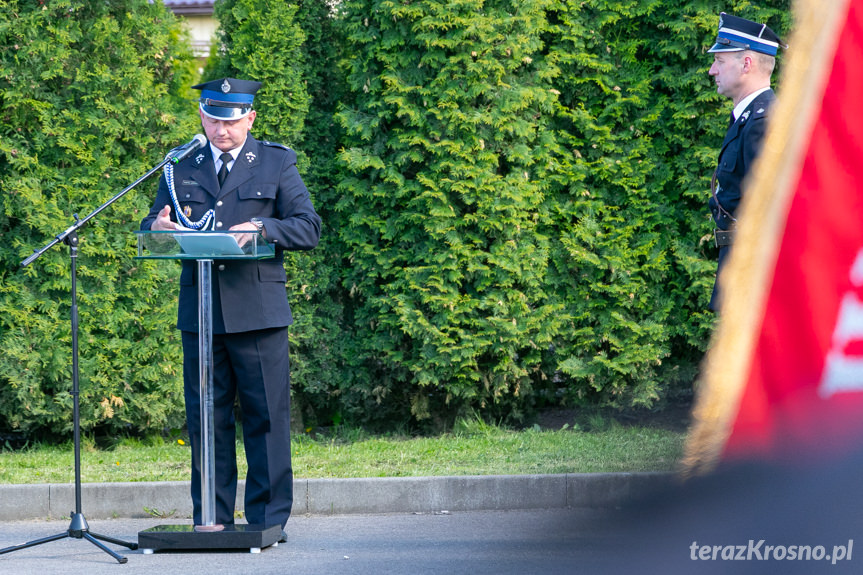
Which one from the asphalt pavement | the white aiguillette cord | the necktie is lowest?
the asphalt pavement

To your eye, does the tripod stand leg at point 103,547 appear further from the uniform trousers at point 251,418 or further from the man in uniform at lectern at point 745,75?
the man in uniform at lectern at point 745,75

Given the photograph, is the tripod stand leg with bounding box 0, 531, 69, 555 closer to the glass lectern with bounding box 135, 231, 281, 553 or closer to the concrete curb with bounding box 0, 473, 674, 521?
the glass lectern with bounding box 135, 231, 281, 553

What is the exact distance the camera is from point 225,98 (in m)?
4.64

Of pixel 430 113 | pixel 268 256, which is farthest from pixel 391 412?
pixel 268 256

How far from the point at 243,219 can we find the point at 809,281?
4052mm

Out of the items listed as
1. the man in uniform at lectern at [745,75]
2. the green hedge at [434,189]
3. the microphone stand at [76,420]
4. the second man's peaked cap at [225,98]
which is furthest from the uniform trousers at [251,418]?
the man in uniform at lectern at [745,75]

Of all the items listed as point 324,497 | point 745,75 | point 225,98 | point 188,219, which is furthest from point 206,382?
point 745,75

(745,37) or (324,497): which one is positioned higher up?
(745,37)

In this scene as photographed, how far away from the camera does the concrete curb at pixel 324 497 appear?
18.6ft

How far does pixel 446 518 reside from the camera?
5.54 m

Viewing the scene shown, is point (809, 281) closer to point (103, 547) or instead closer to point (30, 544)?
point (103, 547)

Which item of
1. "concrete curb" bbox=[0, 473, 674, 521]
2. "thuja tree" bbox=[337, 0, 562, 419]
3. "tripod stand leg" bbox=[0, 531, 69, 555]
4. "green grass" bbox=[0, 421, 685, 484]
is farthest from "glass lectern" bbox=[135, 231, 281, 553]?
"thuja tree" bbox=[337, 0, 562, 419]

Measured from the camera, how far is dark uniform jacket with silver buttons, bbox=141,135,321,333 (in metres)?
4.68

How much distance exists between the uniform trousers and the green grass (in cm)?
109
